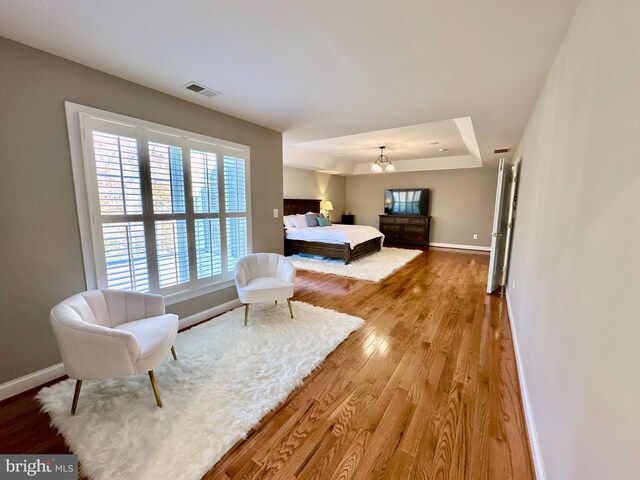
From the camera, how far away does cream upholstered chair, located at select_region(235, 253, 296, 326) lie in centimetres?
275

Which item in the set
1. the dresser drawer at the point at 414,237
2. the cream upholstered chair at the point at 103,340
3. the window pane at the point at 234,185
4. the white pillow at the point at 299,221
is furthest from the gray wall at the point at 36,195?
the dresser drawer at the point at 414,237

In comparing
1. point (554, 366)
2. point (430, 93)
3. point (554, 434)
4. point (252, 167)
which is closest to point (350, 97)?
point (430, 93)

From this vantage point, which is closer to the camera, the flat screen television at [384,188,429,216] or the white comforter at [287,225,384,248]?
the white comforter at [287,225,384,248]

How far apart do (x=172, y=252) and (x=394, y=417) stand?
2.43 m

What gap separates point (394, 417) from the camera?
166cm

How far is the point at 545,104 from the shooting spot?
82.5 inches

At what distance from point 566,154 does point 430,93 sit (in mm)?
1436

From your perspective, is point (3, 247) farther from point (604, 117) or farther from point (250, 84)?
point (604, 117)

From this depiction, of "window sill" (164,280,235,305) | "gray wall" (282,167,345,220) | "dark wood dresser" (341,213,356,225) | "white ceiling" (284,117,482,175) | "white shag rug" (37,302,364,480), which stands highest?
"white ceiling" (284,117,482,175)

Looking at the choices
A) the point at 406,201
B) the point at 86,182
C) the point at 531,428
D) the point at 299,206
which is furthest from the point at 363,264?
the point at 86,182

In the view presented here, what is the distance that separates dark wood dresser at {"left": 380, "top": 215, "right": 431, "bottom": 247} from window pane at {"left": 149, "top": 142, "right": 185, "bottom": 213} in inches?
259

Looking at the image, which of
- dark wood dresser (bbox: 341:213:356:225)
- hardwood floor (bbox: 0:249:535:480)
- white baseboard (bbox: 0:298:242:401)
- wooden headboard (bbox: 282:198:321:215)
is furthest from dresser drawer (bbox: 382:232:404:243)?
white baseboard (bbox: 0:298:242:401)

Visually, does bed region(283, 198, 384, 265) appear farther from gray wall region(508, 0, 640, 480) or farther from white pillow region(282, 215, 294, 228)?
gray wall region(508, 0, 640, 480)

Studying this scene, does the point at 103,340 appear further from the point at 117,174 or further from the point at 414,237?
the point at 414,237
